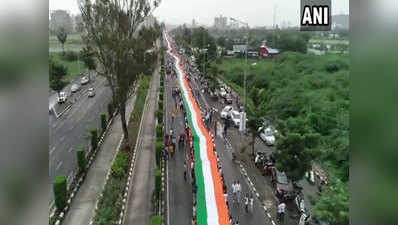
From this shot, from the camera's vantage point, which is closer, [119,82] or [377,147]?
[377,147]

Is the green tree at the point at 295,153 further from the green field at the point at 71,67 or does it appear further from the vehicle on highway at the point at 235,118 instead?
the green field at the point at 71,67

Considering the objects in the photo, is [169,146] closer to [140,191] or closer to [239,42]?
[140,191]

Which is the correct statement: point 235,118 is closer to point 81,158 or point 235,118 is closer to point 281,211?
Answer: point 81,158

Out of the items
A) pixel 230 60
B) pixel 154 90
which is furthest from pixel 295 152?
pixel 230 60

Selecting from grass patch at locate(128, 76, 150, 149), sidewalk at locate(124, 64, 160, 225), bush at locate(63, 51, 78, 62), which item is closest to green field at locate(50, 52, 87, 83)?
bush at locate(63, 51, 78, 62)

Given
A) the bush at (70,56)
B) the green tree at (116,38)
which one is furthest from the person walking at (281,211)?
the bush at (70,56)
